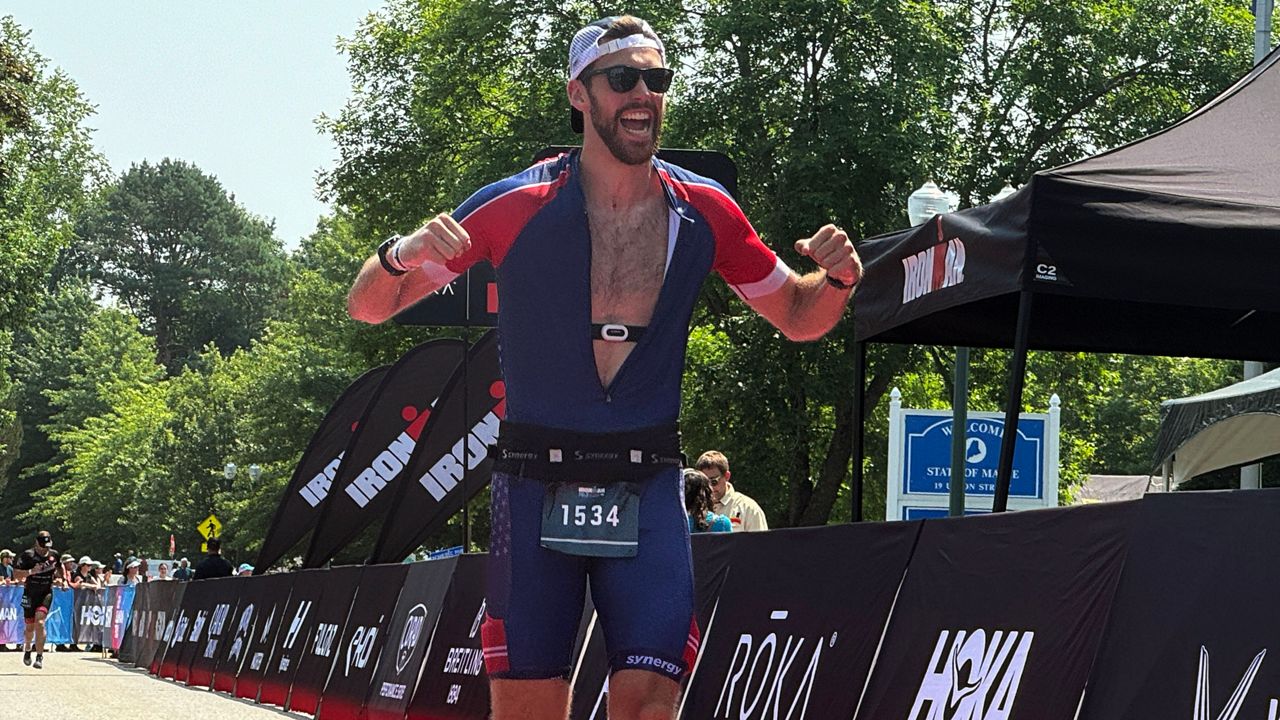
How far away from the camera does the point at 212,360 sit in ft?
333

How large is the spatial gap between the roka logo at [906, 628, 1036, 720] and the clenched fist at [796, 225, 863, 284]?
5.27 feet

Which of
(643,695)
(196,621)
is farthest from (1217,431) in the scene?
(643,695)

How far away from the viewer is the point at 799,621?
752cm

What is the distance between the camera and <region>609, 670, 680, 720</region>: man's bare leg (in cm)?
461

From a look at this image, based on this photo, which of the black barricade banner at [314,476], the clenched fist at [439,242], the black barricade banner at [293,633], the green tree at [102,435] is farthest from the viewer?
the green tree at [102,435]

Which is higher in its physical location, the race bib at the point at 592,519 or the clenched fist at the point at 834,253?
the clenched fist at the point at 834,253

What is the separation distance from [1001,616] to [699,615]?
2.59 meters

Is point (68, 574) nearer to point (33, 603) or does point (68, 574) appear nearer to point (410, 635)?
point (33, 603)

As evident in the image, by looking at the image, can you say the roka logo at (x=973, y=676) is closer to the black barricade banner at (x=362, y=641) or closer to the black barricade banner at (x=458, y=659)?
the black barricade banner at (x=458, y=659)

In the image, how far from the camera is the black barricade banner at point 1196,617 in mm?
4848

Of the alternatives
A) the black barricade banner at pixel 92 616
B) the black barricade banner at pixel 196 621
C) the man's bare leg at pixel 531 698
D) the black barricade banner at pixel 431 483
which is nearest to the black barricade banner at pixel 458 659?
the man's bare leg at pixel 531 698

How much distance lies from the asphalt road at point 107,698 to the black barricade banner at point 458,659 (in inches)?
146

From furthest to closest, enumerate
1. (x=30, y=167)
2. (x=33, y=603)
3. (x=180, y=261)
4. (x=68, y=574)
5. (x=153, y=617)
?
1. (x=180, y=261)
2. (x=30, y=167)
3. (x=68, y=574)
4. (x=33, y=603)
5. (x=153, y=617)

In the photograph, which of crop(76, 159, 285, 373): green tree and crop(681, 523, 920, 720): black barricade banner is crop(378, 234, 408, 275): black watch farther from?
crop(76, 159, 285, 373): green tree
